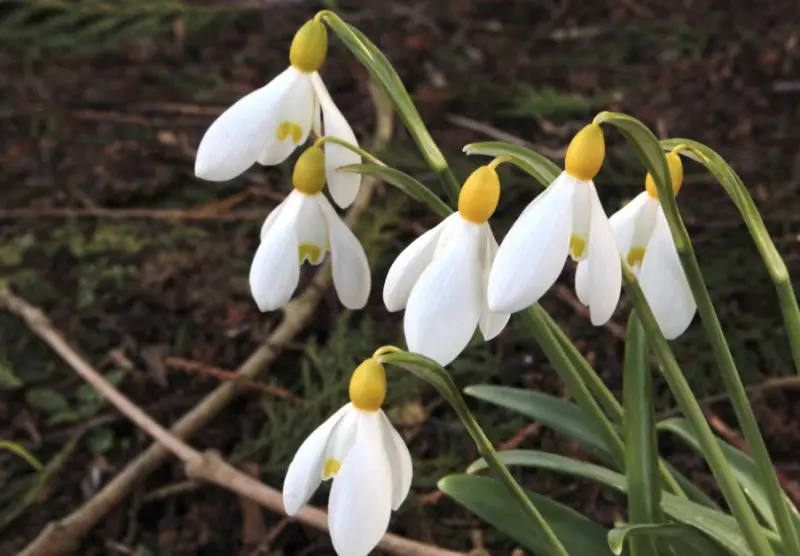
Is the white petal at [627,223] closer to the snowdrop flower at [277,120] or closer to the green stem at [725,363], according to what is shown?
the green stem at [725,363]

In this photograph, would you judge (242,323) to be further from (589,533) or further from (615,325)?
(589,533)

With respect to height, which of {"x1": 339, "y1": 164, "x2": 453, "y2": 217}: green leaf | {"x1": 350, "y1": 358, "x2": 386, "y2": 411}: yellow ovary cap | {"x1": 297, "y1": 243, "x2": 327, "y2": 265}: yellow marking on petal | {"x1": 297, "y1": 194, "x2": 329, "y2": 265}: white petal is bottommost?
{"x1": 350, "y1": 358, "x2": 386, "y2": 411}: yellow ovary cap

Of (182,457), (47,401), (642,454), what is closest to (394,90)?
(642,454)

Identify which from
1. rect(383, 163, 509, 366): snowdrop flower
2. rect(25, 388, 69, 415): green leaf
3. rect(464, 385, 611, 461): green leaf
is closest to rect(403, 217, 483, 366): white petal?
rect(383, 163, 509, 366): snowdrop flower

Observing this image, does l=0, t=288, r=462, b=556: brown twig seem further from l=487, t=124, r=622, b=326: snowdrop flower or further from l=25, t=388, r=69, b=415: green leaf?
l=487, t=124, r=622, b=326: snowdrop flower

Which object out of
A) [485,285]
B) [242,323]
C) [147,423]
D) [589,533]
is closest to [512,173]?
[242,323]
